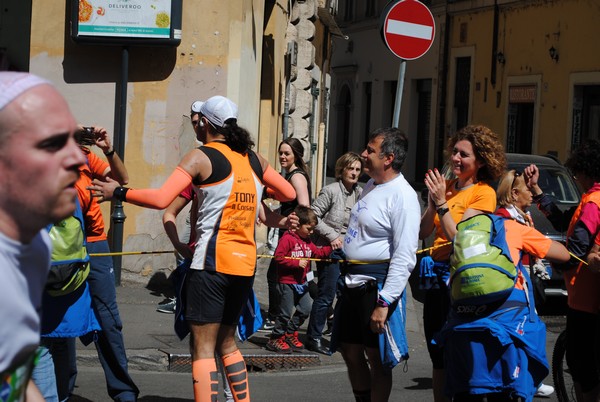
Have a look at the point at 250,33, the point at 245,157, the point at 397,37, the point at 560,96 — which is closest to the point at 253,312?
the point at 245,157

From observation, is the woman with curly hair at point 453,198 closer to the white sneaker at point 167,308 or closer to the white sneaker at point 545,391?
the white sneaker at point 545,391

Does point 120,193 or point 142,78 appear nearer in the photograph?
point 120,193

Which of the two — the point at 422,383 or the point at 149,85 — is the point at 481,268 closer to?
the point at 422,383

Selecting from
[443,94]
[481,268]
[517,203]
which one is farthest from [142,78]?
[443,94]

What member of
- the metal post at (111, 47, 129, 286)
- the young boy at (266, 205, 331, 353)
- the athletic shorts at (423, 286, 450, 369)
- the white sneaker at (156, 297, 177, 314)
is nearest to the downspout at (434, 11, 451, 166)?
the metal post at (111, 47, 129, 286)

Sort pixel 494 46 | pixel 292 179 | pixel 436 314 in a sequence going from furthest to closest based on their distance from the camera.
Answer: pixel 494 46 < pixel 292 179 < pixel 436 314

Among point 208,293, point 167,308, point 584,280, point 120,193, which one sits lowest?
point 167,308

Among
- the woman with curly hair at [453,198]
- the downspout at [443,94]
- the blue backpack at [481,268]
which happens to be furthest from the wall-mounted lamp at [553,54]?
the blue backpack at [481,268]

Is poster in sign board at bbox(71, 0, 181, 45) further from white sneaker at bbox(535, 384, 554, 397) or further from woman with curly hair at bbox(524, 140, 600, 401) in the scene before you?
woman with curly hair at bbox(524, 140, 600, 401)

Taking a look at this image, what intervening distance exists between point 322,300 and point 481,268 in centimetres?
399

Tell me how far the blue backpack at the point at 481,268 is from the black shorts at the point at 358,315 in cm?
80

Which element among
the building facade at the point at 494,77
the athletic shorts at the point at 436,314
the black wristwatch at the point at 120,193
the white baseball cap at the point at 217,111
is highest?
the building facade at the point at 494,77

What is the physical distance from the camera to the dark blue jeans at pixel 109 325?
20.2 feet

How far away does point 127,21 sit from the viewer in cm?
1082
